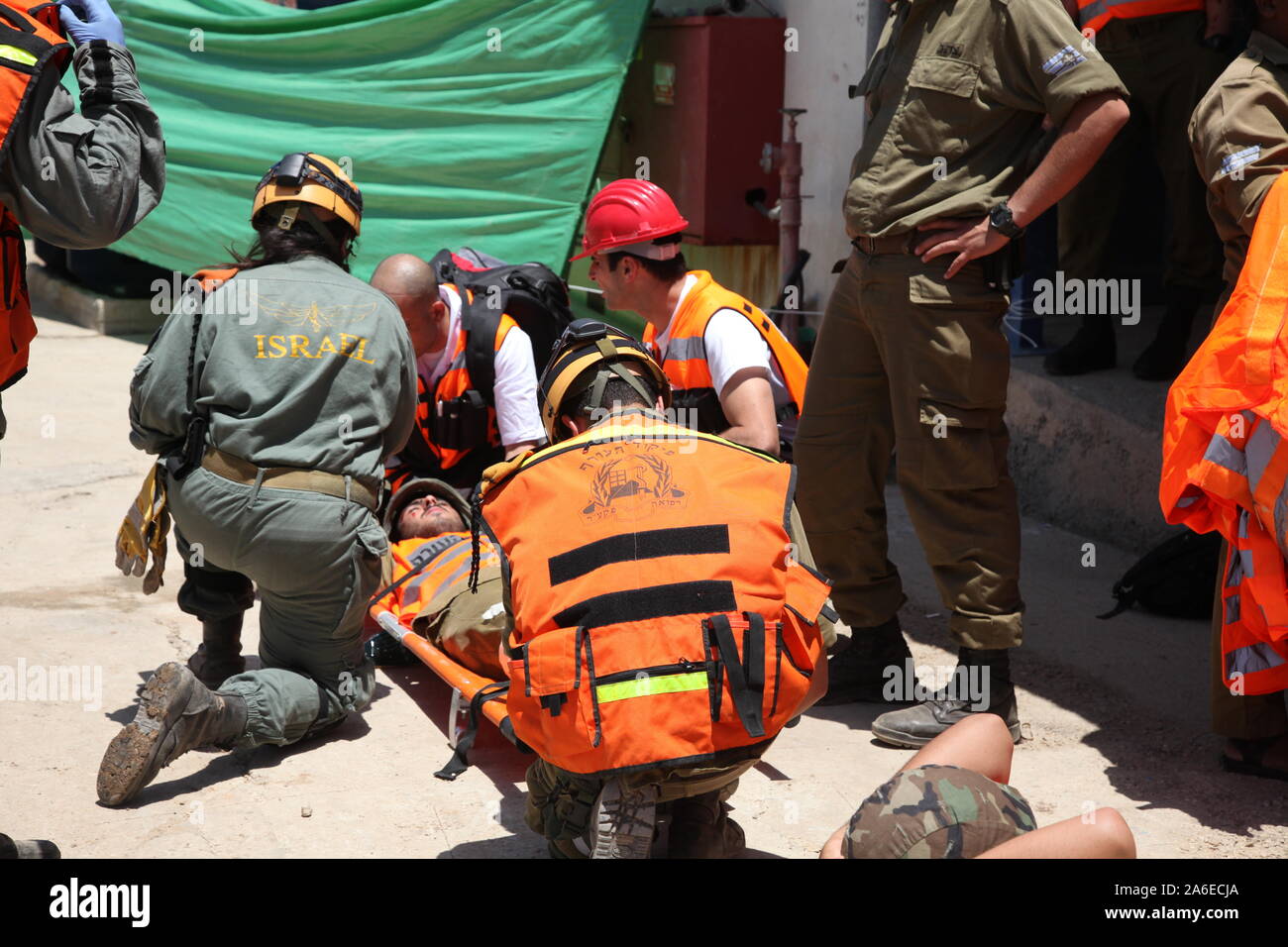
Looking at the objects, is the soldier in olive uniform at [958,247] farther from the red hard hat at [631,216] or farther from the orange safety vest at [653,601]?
the orange safety vest at [653,601]

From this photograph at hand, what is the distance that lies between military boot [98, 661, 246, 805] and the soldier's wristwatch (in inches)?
89.7

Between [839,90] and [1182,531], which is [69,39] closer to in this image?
[1182,531]

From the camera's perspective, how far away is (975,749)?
2.74 m

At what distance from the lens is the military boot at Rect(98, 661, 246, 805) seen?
126 inches

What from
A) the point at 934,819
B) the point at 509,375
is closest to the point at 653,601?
the point at 934,819

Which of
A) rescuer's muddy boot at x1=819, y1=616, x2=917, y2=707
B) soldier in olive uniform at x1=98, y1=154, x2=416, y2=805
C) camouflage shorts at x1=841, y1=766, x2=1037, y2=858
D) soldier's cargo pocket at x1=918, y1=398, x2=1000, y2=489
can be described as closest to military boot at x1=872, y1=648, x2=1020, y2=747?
rescuer's muddy boot at x1=819, y1=616, x2=917, y2=707

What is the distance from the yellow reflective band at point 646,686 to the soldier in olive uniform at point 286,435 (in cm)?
126

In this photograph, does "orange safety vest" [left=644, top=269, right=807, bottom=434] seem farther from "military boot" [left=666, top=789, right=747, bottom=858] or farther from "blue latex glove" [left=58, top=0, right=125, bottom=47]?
"blue latex glove" [left=58, top=0, right=125, bottom=47]

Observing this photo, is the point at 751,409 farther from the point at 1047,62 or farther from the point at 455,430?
the point at 455,430

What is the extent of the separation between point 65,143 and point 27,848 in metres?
1.47

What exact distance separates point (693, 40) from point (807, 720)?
15.5 feet

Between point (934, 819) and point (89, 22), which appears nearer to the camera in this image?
point (934, 819)

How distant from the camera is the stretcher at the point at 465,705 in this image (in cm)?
351

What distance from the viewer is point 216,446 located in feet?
11.7
